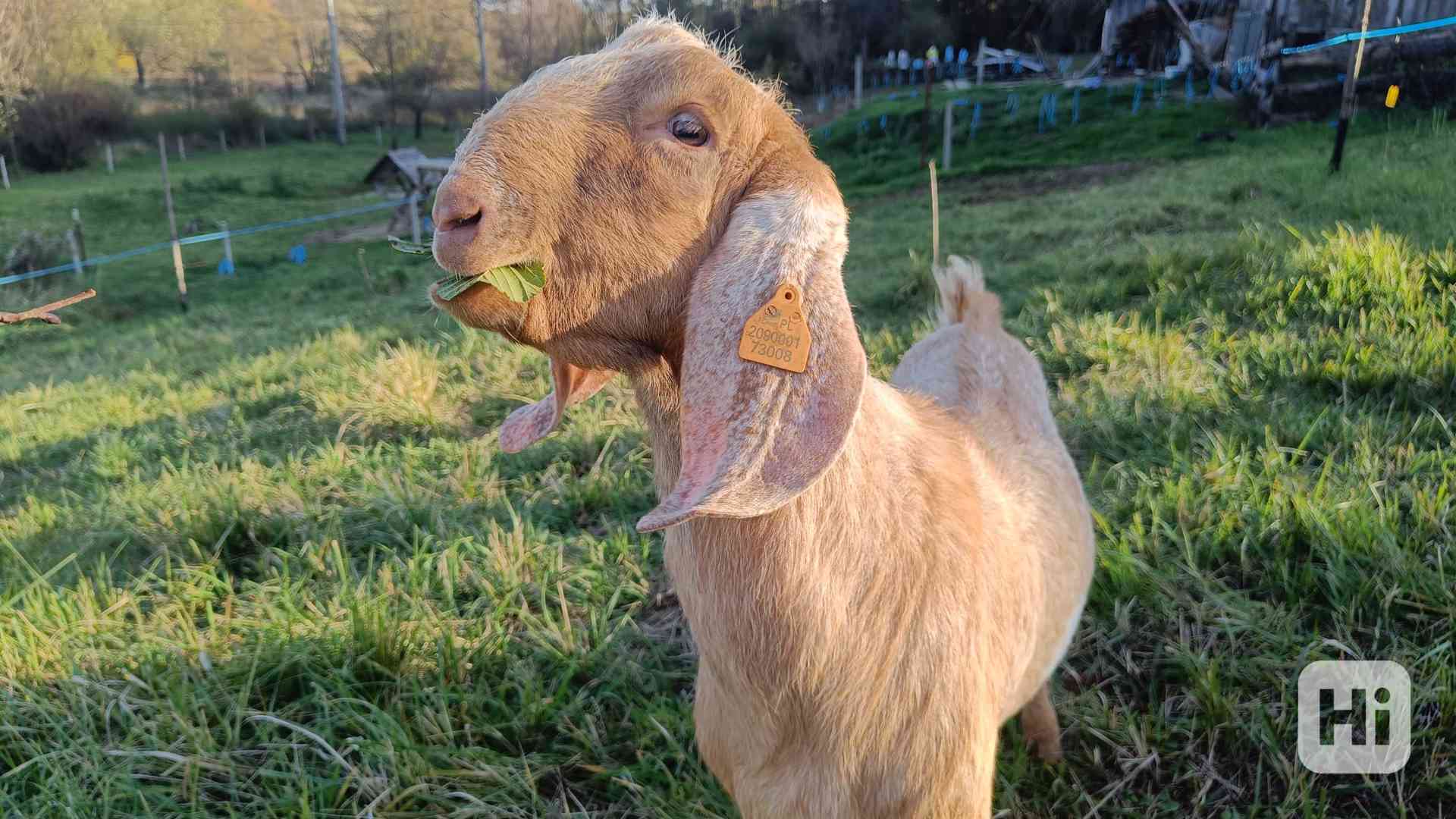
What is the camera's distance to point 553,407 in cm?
205

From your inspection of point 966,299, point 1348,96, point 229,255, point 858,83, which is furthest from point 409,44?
point 966,299

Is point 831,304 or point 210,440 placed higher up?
point 831,304

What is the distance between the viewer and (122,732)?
2.46m

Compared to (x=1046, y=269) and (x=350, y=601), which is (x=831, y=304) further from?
(x=1046, y=269)

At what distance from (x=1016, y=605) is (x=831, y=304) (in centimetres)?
102

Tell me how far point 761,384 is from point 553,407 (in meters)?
0.83

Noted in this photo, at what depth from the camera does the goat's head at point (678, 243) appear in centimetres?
134

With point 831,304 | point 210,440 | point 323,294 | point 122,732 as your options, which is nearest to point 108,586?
point 122,732

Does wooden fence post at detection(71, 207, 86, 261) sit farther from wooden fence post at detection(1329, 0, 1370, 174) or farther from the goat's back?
wooden fence post at detection(1329, 0, 1370, 174)

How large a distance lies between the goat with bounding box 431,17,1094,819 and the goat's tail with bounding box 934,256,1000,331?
1.15 m

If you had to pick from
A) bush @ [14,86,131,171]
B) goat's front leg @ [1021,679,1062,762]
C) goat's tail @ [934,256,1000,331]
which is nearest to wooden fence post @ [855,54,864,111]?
bush @ [14,86,131,171]

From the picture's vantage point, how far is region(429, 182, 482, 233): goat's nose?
50.4 inches

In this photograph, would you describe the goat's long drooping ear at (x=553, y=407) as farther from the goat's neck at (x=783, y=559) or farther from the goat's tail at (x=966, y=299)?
the goat's tail at (x=966, y=299)

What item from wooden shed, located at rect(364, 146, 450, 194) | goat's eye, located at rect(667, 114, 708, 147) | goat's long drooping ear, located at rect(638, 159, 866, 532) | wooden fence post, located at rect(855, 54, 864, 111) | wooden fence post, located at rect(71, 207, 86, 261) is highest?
wooden fence post, located at rect(855, 54, 864, 111)
